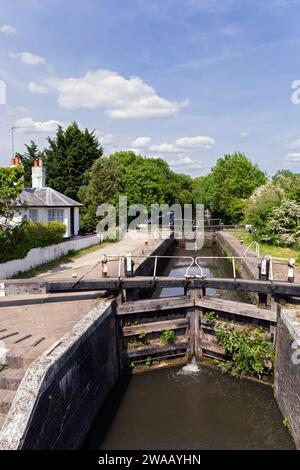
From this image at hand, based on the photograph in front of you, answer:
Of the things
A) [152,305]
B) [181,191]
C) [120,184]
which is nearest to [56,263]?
[152,305]

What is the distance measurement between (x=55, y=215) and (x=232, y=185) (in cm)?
2931

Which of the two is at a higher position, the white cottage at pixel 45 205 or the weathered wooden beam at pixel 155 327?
the white cottage at pixel 45 205

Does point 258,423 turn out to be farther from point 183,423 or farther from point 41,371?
point 41,371

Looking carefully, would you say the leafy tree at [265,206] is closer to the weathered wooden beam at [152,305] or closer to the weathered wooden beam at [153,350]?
the weathered wooden beam at [152,305]

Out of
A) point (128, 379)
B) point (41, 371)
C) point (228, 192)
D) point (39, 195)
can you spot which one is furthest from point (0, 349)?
point (228, 192)

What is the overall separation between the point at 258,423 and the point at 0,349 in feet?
18.6

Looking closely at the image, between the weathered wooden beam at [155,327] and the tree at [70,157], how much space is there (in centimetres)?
2671

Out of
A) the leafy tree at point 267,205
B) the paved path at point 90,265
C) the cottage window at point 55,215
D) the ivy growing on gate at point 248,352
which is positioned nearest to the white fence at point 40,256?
the paved path at point 90,265

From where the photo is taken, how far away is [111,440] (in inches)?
294

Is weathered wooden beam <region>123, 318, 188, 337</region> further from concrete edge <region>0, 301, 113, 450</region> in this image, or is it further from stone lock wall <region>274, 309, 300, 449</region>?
stone lock wall <region>274, 309, 300, 449</region>

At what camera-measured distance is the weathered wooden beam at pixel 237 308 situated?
960 cm

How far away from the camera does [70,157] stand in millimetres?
36125
